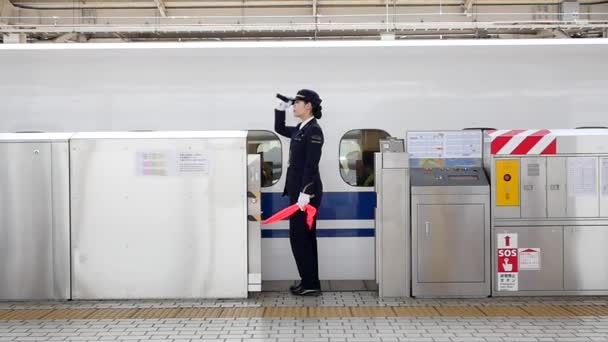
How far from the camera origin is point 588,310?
6.81 m

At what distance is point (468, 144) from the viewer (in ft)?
25.1

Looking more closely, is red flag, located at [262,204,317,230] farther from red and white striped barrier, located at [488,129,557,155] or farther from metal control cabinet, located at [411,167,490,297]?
red and white striped barrier, located at [488,129,557,155]

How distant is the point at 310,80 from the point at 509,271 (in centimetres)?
303

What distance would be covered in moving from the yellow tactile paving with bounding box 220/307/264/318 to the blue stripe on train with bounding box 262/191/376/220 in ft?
4.56

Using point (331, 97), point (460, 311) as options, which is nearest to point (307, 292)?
point (460, 311)

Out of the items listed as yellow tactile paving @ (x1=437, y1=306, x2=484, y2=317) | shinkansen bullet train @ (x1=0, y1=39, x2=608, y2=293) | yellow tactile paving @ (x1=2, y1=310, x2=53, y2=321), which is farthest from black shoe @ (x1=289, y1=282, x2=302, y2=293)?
yellow tactile paving @ (x1=2, y1=310, x2=53, y2=321)

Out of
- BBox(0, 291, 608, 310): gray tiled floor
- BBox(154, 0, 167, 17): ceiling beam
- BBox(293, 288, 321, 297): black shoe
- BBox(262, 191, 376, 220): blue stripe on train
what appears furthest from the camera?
BBox(154, 0, 167, 17): ceiling beam

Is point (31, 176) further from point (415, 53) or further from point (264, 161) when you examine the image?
point (415, 53)

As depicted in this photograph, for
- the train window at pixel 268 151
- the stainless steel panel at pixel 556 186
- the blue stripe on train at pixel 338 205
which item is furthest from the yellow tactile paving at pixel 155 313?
the stainless steel panel at pixel 556 186

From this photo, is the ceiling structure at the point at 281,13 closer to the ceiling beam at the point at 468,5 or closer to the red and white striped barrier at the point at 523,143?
the ceiling beam at the point at 468,5

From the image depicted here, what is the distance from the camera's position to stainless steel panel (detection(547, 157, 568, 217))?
729cm

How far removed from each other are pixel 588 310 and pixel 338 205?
281 cm

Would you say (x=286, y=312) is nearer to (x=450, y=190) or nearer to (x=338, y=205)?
(x=338, y=205)

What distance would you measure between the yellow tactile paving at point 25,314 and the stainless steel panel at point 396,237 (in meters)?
3.36
